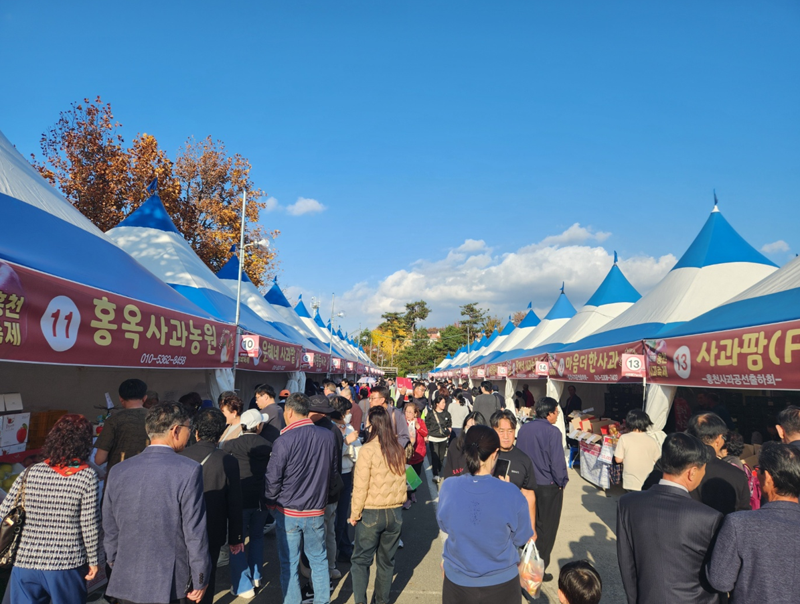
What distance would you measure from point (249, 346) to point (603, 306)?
10.9m

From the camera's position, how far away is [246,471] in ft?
15.5

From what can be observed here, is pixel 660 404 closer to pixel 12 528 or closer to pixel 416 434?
pixel 416 434

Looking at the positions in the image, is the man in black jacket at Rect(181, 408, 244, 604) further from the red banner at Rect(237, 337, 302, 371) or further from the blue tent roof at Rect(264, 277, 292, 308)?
the blue tent roof at Rect(264, 277, 292, 308)

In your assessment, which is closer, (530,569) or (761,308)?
(530,569)

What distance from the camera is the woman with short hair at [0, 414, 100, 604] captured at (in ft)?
9.15

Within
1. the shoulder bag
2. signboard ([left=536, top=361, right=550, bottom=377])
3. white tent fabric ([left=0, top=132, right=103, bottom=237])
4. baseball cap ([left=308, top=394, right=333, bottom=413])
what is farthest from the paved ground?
signboard ([left=536, top=361, right=550, bottom=377])

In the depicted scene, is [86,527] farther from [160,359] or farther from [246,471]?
[160,359]

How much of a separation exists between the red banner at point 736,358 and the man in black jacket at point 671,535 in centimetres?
348

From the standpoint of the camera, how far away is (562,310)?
21109 millimetres

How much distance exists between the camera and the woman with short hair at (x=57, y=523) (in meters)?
2.79

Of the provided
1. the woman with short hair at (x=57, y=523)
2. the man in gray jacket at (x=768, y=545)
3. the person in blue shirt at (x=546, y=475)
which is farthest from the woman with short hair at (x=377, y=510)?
the man in gray jacket at (x=768, y=545)

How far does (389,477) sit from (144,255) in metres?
7.66

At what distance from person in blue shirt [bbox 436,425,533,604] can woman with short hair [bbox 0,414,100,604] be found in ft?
7.00

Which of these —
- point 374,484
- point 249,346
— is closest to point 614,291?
point 249,346
